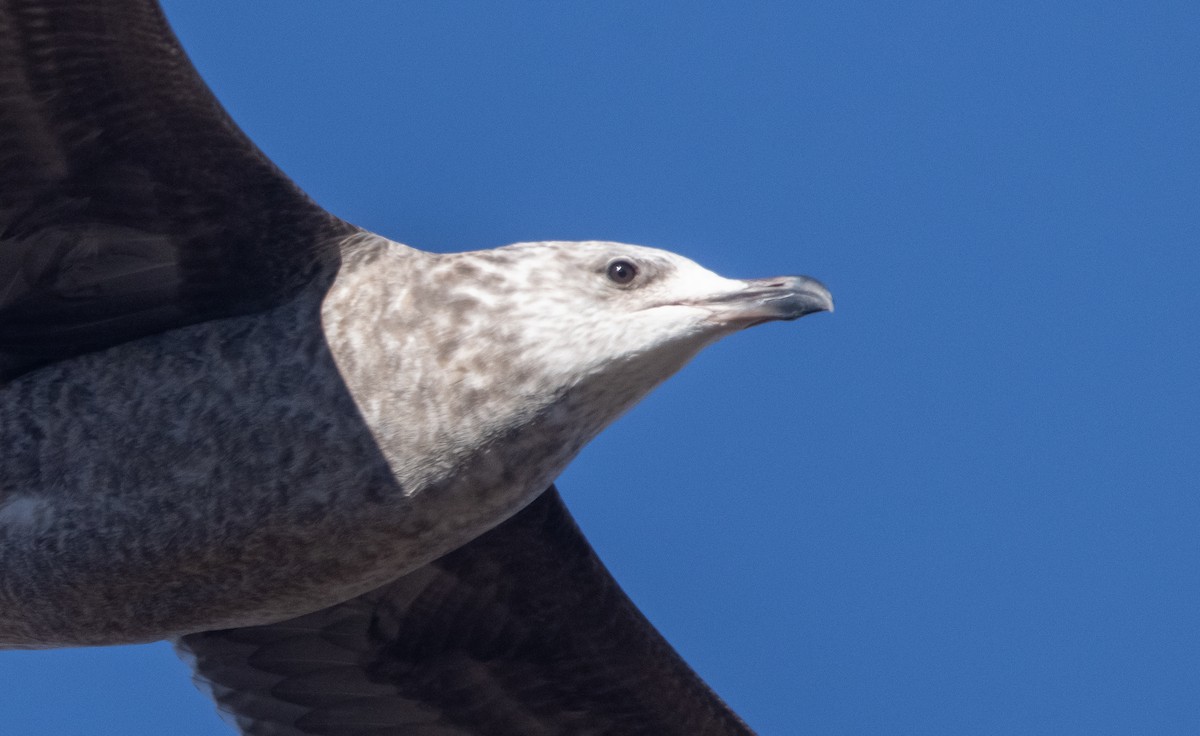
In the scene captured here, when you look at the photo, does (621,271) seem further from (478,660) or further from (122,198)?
(478,660)

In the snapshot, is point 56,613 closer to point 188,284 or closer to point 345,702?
point 188,284

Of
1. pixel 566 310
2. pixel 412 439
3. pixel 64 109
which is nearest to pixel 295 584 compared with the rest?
pixel 412 439

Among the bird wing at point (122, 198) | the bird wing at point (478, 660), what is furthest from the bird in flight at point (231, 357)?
the bird wing at point (478, 660)

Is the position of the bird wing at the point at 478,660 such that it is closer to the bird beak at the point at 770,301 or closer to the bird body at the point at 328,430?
the bird body at the point at 328,430

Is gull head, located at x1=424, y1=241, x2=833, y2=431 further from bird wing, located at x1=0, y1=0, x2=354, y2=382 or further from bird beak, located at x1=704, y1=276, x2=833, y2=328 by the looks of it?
bird wing, located at x1=0, y1=0, x2=354, y2=382

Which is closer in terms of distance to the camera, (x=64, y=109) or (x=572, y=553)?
(x=64, y=109)

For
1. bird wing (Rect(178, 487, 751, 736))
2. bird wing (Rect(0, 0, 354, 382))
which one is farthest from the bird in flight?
bird wing (Rect(178, 487, 751, 736))
